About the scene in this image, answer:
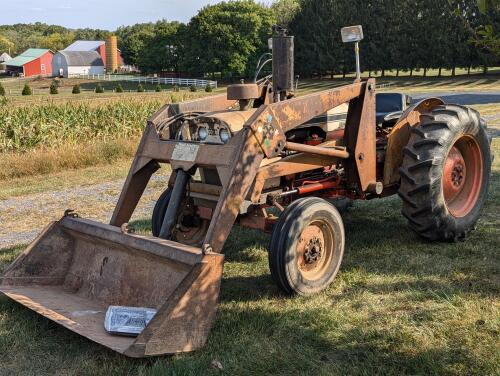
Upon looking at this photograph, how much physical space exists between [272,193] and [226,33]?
59.7 meters

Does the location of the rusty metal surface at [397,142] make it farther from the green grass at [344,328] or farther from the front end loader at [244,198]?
the green grass at [344,328]

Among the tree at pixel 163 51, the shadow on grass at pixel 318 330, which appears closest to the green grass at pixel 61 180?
the shadow on grass at pixel 318 330

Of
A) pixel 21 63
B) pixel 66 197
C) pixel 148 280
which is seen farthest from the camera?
pixel 21 63

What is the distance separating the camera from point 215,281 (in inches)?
148

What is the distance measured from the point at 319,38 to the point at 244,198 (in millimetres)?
53776

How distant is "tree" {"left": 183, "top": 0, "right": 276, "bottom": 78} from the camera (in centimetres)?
6238

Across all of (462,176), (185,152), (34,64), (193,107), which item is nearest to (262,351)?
(185,152)

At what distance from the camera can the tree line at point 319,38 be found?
4864cm

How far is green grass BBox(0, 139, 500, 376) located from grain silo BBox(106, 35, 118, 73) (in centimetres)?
9614

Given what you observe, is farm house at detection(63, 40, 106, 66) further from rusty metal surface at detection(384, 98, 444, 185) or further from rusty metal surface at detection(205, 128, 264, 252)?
A: rusty metal surface at detection(205, 128, 264, 252)

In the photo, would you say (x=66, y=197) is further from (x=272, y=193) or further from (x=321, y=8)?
(x=321, y=8)

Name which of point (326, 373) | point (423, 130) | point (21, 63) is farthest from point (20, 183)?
point (21, 63)

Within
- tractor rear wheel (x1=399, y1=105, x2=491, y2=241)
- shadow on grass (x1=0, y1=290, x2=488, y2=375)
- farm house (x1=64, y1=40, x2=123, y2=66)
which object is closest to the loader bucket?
shadow on grass (x1=0, y1=290, x2=488, y2=375)

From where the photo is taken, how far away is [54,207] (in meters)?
8.44
